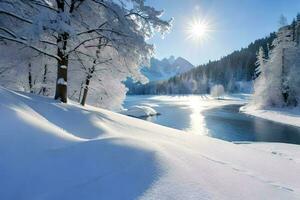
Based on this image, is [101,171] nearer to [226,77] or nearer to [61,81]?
[61,81]

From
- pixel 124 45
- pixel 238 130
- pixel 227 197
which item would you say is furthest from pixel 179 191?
pixel 238 130

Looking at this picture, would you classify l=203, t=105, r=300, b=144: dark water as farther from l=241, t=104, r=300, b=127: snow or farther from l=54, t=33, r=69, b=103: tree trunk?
l=54, t=33, r=69, b=103: tree trunk

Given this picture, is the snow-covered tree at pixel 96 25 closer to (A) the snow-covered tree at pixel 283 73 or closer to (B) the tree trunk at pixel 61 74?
(B) the tree trunk at pixel 61 74

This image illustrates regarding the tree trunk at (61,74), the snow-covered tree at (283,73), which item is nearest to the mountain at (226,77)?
the snow-covered tree at (283,73)

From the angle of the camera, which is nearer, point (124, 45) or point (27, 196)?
point (27, 196)

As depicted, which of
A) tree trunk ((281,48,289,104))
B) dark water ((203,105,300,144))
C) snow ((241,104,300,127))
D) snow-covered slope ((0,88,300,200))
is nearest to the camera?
snow-covered slope ((0,88,300,200))

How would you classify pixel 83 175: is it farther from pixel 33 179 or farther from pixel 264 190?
pixel 264 190

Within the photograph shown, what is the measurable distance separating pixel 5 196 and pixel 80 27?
7275mm

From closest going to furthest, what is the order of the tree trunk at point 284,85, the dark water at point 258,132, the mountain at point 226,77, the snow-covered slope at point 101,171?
the snow-covered slope at point 101,171
the dark water at point 258,132
the tree trunk at point 284,85
the mountain at point 226,77

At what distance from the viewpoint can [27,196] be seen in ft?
10.7

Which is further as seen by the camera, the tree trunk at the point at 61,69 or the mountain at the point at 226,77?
the mountain at the point at 226,77

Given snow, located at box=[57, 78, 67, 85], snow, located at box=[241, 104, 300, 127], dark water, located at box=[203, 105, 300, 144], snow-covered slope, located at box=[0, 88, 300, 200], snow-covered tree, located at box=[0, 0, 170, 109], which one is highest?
snow-covered tree, located at box=[0, 0, 170, 109]

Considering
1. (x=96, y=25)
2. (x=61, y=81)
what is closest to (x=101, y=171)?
(x=61, y=81)

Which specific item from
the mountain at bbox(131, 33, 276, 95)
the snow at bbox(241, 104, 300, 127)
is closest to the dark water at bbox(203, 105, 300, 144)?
the snow at bbox(241, 104, 300, 127)
